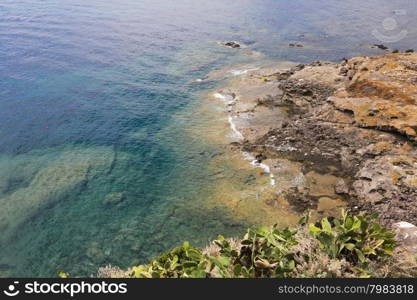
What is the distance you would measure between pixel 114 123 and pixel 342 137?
20511 millimetres

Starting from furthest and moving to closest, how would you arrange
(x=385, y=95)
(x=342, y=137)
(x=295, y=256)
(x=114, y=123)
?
(x=114, y=123) → (x=385, y=95) → (x=342, y=137) → (x=295, y=256)

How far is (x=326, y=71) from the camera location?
1265 inches

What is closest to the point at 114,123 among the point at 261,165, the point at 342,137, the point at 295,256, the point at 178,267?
the point at 261,165

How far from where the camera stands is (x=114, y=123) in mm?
29672

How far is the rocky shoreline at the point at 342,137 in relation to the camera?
58.4ft

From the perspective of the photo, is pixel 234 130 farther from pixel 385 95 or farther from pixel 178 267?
pixel 178 267

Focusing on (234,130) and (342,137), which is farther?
(234,130)

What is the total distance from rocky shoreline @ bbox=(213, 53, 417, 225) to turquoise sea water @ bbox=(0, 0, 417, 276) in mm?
3984

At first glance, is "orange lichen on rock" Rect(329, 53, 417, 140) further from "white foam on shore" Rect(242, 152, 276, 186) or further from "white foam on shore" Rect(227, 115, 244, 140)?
"white foam on shore" Rect(227, 115, 244, 140)

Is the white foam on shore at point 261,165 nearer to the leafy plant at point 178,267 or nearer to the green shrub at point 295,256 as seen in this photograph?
the green shrub at point 295,256

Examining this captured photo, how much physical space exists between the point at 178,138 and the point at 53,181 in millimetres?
10419

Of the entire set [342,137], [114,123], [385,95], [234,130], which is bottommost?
[114,123]

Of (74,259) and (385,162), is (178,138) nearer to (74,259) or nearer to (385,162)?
(74,259)

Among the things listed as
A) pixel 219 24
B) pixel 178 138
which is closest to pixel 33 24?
pixel 219 24
